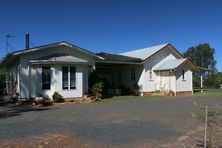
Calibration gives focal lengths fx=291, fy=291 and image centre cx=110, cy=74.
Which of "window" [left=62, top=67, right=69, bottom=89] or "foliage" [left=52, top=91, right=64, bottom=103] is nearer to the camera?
"foliage" [left=52, top=91, right=64, bottom=103]

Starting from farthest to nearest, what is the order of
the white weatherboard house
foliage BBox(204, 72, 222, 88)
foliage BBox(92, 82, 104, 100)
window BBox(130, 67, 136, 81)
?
1. foliage BBox(204, 72, 222, 88)
2. window BBox(130, 67, 136, 81)
3. foliage BBox(92, 82, 104, 100)
4. the white weatherboard house

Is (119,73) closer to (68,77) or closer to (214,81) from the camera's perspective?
(68,77)

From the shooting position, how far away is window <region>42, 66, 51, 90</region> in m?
21.7

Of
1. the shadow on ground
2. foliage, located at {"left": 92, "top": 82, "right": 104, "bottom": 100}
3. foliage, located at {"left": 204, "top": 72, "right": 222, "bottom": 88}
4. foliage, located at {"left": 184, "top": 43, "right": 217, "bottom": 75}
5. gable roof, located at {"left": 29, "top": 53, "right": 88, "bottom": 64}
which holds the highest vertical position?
foliage, located at {"left": 184, "top": 43, "right": 217, "bottom": 75}

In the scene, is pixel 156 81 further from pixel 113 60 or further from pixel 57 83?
pixel 57 83

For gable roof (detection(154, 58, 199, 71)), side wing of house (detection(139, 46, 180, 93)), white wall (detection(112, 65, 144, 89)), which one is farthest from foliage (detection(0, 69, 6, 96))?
gable roof (detection(154, 58, 199, 71))

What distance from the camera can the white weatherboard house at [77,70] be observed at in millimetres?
21656

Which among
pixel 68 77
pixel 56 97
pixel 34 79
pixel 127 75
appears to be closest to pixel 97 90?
pixel 68 77

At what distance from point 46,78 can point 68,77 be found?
1631 millimetres

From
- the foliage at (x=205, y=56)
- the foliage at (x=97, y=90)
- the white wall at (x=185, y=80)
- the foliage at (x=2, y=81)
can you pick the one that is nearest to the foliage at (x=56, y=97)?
the foliage at (x=97, y=90)

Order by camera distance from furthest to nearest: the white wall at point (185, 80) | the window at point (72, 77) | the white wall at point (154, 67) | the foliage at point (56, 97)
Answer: the white wall at point (185, 80), the white wall at point (154, 67), the window at point (72, 77), the foliage at point (56, 97)

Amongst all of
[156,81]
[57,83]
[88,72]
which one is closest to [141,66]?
[156,81]

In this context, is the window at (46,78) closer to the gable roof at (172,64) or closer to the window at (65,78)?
the window at (65,78)

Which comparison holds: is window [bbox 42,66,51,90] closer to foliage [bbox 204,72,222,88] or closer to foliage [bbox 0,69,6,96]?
foliage [bbox 0,69,6,96]
